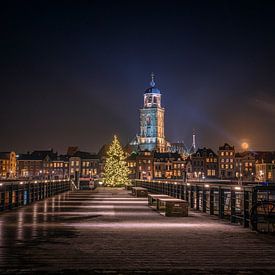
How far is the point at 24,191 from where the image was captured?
29.0 metres

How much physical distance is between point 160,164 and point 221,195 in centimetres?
15610

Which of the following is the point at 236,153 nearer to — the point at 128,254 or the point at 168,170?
the point at 168,170

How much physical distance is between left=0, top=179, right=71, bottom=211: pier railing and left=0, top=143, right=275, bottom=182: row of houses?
119 meters

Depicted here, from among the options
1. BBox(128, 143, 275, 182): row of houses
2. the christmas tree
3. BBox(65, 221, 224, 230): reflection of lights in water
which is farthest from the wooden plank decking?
BBox(128, 143, 275, 182): row of houses

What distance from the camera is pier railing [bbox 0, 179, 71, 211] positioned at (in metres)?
23.8

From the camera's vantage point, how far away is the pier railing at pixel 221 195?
622 inches

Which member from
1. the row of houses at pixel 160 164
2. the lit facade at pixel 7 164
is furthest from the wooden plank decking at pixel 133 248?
the lit facade at pixel 7 164

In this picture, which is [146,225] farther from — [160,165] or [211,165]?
[160,165]

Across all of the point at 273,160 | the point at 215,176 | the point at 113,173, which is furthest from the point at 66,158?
the point at 113,173

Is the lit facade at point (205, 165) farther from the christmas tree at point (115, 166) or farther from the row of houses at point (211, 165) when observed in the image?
the christmas tree at point (115, 166)

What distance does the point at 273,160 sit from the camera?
16362 cm

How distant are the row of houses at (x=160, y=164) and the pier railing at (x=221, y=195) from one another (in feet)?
388

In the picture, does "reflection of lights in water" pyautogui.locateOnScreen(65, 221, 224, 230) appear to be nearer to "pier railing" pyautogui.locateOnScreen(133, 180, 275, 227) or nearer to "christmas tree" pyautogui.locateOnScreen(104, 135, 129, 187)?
"pier railing" pyautogui.locateOnScreen(133, 180, 275, 227)

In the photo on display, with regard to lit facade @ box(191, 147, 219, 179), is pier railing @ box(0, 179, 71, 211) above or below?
below
